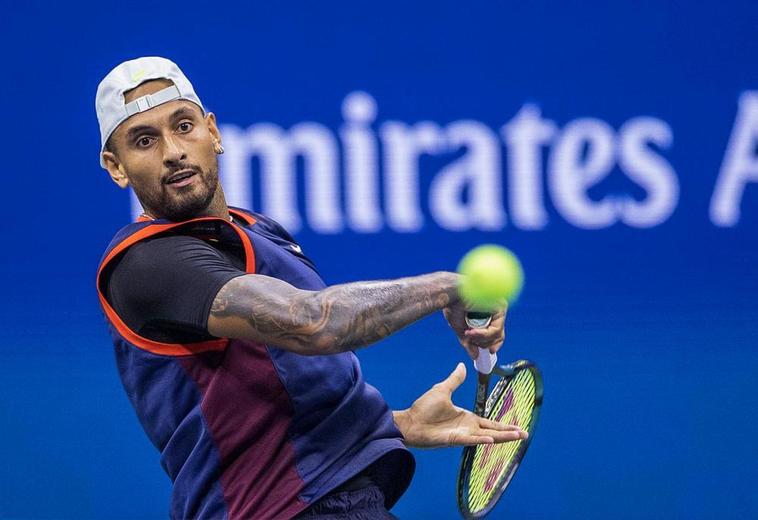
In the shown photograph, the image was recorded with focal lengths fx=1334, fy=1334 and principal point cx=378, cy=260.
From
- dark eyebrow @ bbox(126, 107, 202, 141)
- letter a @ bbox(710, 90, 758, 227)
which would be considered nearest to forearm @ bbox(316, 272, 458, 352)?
dark eyebrow @ bbox(126, 107, 202, 141)

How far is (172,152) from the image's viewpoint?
8.45 ft

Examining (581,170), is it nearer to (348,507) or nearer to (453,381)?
(453,381)

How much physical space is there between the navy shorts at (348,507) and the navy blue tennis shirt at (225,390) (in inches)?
1.3

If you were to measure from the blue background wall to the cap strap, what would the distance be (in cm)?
217

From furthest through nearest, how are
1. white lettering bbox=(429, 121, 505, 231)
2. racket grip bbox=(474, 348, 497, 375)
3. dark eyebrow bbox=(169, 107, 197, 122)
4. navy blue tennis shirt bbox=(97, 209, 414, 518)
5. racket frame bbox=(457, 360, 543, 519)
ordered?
white lettering bbox=(429, 121, 505, 231)
racket frame bbox=(457, 360, 543, 519)
racket grip bbox=(474, 348, 497, 375)
dark eyebrow bbox=(169, 107, 197, 122)
navy blue tennis shirt bbox=(97, 209, 414, 518)

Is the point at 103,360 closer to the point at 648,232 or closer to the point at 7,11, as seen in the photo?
the point at 7,11

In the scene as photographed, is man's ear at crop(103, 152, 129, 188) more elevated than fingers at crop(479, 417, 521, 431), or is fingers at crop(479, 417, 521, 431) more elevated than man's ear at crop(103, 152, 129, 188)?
man's ear at crop(103, 152, 129, 188)

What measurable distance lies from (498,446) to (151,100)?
4.54ft

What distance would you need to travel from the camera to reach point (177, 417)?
8.18ft

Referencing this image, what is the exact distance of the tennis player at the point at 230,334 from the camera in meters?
2.31

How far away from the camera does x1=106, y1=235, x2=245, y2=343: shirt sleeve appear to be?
231cm

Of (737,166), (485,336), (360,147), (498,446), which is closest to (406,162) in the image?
(360,147)

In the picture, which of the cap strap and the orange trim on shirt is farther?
the cap strap

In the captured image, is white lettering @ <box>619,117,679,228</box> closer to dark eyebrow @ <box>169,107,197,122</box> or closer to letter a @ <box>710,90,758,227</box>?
Result: letter a @ <box>710,90,758,227</box>
